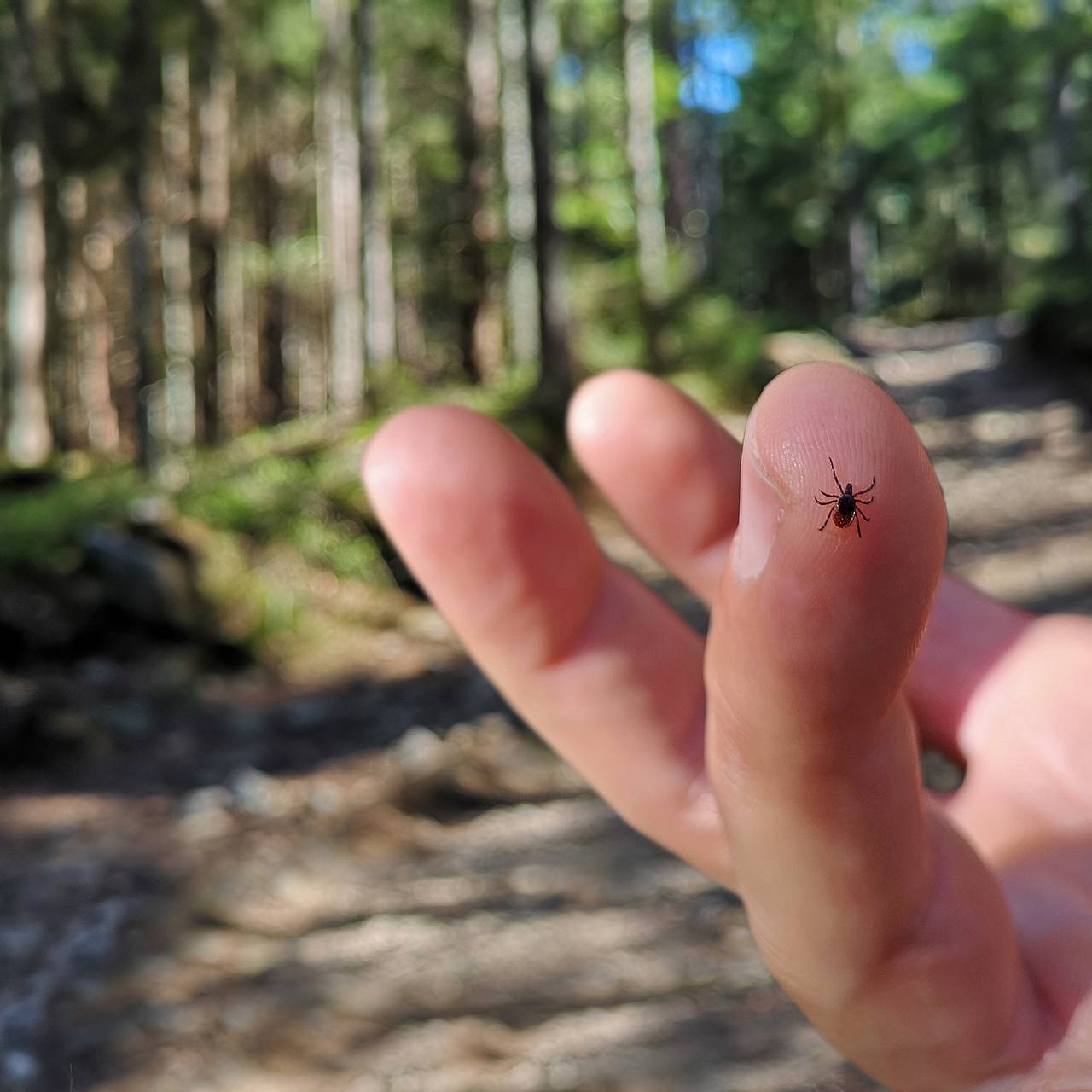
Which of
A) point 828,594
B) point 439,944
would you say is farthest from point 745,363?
point 828,594

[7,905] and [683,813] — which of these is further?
[7,905]

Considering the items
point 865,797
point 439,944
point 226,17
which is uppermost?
point 226,17

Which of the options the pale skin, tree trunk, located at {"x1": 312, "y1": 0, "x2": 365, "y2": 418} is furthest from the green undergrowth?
the pale skin

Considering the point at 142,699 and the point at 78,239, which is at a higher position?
the point at 78,239

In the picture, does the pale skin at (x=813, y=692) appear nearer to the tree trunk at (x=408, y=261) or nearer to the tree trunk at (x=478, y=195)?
the tree trunk at (x=478, y=195)

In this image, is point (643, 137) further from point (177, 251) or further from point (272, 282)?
point (272, 282)

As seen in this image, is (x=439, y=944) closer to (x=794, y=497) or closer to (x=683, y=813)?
(x=683, y=813)

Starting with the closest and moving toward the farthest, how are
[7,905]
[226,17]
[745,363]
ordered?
[7,905], [745,363], [226,17]

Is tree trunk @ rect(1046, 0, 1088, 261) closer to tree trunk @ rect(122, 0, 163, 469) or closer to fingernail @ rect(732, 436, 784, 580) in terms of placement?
tree trunk @ rect(122, 0, 163, 469)
